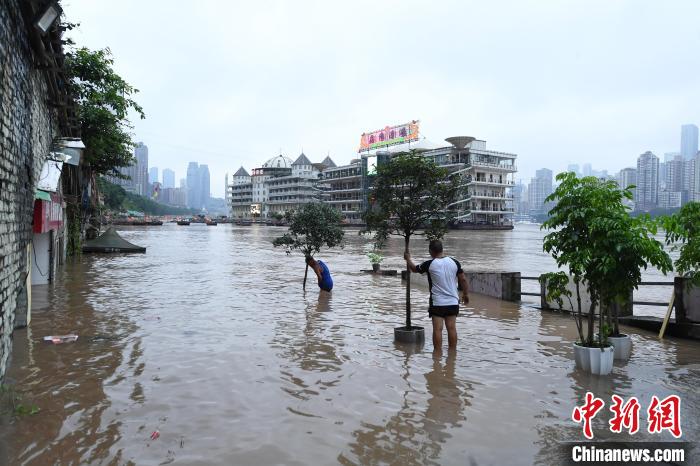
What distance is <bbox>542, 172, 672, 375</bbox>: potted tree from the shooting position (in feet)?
21.5

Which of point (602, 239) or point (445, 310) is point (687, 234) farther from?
point (445, 310)

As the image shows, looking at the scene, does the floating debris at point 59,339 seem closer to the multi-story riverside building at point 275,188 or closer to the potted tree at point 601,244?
Result: the potted tree at point 601,244

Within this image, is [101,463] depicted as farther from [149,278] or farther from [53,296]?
[149,278]

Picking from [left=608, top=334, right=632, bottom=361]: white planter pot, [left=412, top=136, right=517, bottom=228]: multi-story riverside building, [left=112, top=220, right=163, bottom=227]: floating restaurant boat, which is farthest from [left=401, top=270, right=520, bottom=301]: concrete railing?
[left=112, top=220, right=163, bottom=227]: floating restaurant boat

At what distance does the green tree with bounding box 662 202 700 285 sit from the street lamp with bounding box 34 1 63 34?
9.53 metres

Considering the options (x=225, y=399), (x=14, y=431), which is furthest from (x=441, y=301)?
(x=14, y=431)

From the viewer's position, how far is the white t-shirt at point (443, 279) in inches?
307

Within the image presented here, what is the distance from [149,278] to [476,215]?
94377 millimetres

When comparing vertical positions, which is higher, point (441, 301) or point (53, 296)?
point (441, 301)

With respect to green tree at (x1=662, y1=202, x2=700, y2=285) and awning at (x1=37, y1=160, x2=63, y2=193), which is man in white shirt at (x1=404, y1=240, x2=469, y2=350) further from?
awning at (x1=37, y1=160, x2=63, y2=193)

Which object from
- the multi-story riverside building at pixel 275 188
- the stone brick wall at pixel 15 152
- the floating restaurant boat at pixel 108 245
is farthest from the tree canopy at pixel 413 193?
the multi-story riverside building at pixel 275 188

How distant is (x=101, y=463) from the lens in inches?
175

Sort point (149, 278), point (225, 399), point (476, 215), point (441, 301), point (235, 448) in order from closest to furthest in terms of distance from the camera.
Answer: point (235, 448) < point (225, 399) < point (441, 301) < point (149, 278) < point (476, 215)

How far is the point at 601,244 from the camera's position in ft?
21.9
